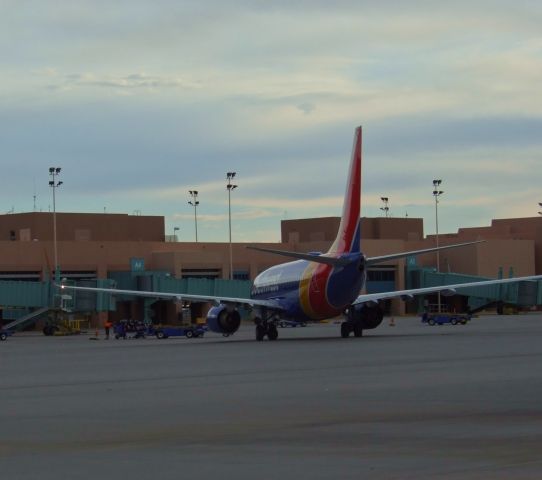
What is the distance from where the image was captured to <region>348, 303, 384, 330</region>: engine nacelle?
6100 cm

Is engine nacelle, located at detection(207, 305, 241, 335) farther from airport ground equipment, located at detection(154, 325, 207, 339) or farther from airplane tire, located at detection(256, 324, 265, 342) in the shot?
airport ground equipment, located at detection(154, 325, 207, 339)

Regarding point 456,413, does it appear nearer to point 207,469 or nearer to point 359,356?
point 207,469

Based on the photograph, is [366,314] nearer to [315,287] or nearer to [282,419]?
[315,287]

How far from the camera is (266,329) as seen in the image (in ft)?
204

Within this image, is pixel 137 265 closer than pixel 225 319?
No

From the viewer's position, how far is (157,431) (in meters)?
20.0

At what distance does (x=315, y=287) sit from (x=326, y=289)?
3.07 ft

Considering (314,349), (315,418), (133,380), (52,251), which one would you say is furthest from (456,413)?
(52,251)

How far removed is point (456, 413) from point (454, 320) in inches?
2885

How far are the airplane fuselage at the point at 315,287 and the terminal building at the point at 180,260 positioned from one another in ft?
120

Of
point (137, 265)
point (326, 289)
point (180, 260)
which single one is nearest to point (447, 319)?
point (180, 260)

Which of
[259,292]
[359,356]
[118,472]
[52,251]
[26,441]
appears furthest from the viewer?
[52,251]

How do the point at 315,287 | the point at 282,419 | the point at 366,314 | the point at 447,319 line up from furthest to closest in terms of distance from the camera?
the point at 447,319 < the point at 366,314 < the point at 315,287 < the point at 282,419

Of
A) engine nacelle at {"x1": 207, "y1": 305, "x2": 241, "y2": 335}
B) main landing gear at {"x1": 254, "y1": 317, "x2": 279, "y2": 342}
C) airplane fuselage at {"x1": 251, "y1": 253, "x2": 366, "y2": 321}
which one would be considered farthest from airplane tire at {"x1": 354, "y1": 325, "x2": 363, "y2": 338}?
engine nacelle at {"x1": 207, "y1": 305, "x2": 241, "y2": 335}
